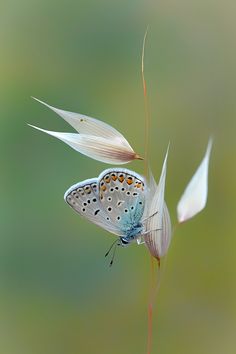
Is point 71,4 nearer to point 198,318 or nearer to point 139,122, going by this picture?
point 139,122

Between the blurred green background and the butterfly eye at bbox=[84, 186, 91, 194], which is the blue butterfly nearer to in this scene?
the butterfly eye at bbox=[84, 186, 91, 194]

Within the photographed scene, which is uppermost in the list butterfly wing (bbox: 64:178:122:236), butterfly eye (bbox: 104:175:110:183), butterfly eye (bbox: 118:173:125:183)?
butterfly eye (bbox: 118:173:125:183)

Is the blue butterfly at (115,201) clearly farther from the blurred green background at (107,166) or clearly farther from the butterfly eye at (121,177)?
the blurred green background at (107,166)

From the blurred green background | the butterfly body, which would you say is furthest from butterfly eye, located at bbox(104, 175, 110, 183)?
the blurred green background

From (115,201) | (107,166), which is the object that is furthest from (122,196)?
(107,166)

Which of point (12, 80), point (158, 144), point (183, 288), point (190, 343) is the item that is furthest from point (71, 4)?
point (190, 343)

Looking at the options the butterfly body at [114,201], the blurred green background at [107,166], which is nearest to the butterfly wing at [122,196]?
the butterfly body at [114,201]
